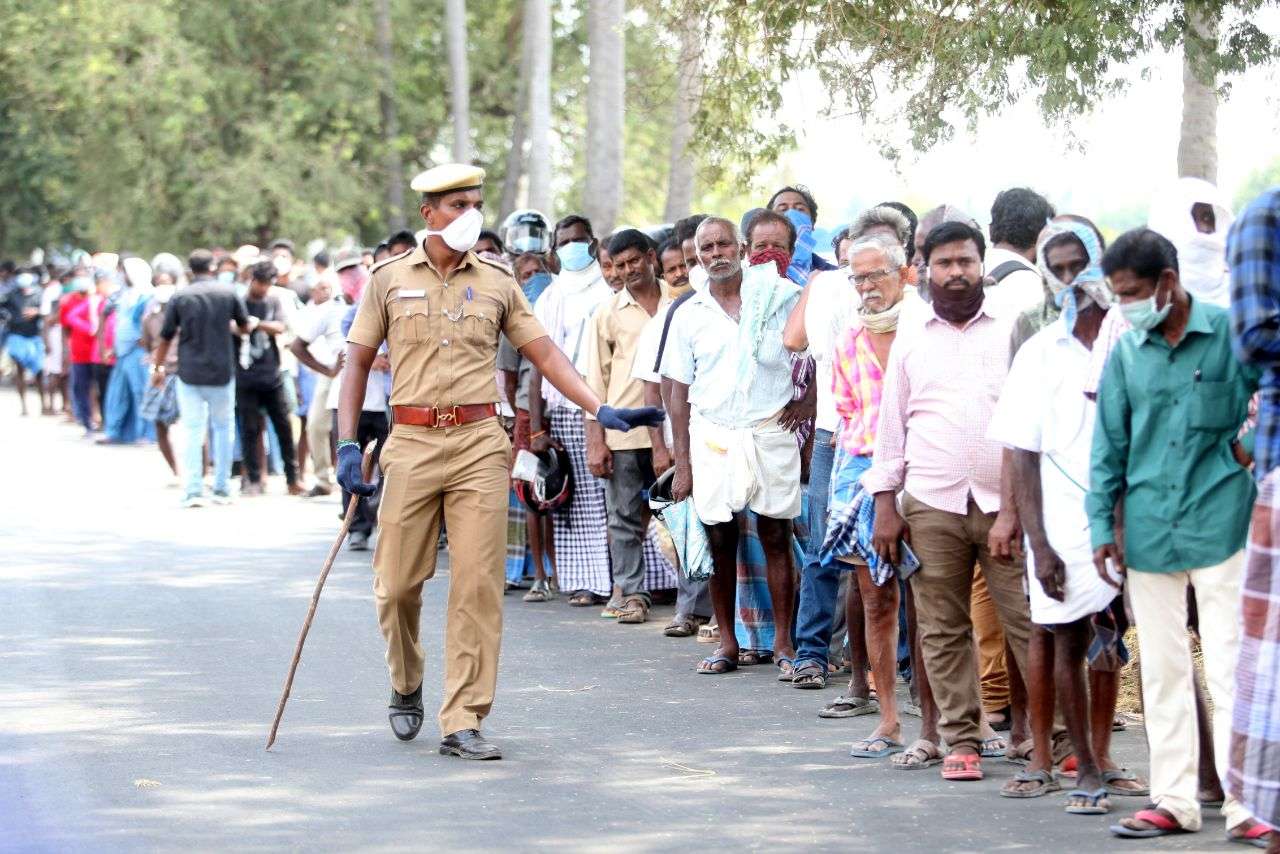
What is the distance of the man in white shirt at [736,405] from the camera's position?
9727 mm

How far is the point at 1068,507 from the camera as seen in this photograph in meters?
6.96

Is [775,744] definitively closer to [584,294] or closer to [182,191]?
[584,294]

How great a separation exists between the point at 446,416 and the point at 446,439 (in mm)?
93

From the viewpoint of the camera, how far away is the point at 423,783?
24.6ft

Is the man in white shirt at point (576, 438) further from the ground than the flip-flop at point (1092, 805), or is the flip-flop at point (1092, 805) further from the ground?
the man in white shirt at point (576, 438)

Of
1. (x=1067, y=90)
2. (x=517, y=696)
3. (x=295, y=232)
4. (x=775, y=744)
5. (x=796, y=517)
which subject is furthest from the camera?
(x=295, y=232)

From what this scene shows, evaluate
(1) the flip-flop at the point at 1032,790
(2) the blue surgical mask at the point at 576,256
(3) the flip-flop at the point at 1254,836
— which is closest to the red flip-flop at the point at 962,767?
(1) the flip-flop at the point at 1032,790

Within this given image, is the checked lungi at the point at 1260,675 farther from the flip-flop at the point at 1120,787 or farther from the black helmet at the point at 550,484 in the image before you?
the black helmet at the point at 550,484


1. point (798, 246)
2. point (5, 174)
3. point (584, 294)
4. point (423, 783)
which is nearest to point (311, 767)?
point (423, 783)

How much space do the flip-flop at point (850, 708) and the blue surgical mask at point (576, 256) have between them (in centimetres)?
430

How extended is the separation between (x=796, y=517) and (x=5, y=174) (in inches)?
1452

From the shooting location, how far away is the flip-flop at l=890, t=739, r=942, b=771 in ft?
25.4

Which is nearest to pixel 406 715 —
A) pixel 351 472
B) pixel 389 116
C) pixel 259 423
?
pixel 351 472

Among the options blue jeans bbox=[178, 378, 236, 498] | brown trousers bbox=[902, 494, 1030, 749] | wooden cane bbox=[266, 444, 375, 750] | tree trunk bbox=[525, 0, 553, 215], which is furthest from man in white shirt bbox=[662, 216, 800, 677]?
tree trunk bbox=[525, 0, 553, 215]
